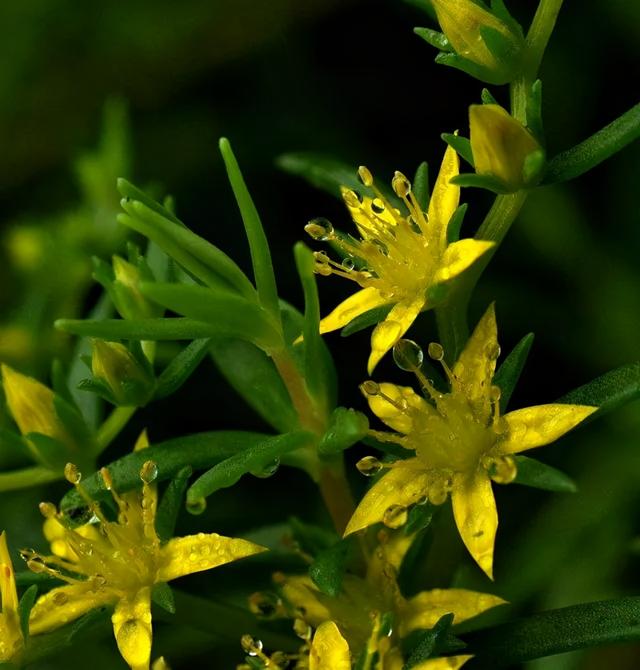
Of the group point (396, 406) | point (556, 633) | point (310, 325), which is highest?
point (310, 325)

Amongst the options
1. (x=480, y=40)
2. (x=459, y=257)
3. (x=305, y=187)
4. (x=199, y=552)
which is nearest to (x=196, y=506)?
(x=199, y=552)

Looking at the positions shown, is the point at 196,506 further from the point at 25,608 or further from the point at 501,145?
the point at 501,145

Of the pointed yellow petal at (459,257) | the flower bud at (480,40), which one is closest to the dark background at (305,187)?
the pointed yellow petal at (459,257)

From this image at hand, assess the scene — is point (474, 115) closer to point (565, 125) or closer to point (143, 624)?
point (143, 624)

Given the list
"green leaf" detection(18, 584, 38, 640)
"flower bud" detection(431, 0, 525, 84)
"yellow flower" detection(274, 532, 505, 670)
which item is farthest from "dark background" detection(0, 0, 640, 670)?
"flower bud" detection(431, 0, 525, 84)

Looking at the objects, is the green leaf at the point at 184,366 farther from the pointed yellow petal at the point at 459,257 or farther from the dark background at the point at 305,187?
the dark background at the point at 305,187

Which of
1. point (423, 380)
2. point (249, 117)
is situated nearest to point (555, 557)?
point (423, 380)

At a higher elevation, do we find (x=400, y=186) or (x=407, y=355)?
(x=400, y=186)
